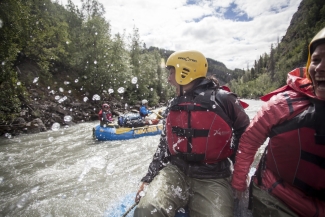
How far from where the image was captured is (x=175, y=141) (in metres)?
2.58

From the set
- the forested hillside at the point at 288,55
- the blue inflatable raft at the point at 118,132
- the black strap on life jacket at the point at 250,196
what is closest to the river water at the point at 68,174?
the blue inflatable raft at the point at 118,132

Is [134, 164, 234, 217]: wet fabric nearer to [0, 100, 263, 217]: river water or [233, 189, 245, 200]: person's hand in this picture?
[233, 189, 245, 200]: person's hand

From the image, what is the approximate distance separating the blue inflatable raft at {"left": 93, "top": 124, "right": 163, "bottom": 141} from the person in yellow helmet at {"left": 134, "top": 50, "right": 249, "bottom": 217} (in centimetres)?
775

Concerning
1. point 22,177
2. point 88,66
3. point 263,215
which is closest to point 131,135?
point 22,177

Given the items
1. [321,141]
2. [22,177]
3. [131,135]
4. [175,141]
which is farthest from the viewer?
[131,135]

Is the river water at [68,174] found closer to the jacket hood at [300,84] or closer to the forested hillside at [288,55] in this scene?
the jacket hood at [300,84]

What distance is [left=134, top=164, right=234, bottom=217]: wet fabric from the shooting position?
2016 mm

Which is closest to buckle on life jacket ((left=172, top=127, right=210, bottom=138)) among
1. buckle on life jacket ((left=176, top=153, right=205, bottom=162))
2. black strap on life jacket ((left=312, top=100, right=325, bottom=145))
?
buckle on life jacket ((left=176, top=153, right=205, bottom=162))

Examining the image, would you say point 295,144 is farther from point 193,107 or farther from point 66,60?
point 66,60

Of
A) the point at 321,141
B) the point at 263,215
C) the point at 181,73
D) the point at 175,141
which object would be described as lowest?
the point at 263,215

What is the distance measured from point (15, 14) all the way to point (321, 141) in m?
16.1

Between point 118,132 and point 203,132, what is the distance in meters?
8.37

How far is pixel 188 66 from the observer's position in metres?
2.70

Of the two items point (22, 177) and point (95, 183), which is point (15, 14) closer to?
point (22, 177)
